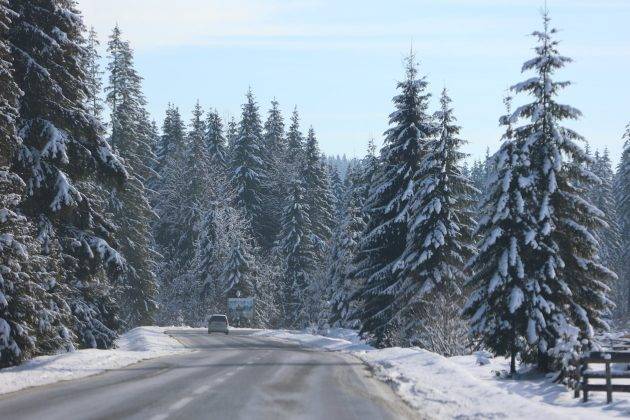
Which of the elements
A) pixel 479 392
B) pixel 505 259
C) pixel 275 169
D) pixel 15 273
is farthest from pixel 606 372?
pixel 275 169

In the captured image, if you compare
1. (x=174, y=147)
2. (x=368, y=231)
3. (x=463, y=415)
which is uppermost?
(x=174, y=147)

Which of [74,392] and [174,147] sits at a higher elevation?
[174,147]

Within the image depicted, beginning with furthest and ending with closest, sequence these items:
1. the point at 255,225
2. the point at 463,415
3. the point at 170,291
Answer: the point at 255,225
the point at 170,291
the point at 463,415

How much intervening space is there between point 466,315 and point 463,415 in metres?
10.7

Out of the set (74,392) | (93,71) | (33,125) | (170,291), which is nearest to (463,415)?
(74,392)

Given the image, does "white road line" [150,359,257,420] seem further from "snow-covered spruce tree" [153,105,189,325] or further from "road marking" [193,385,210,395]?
"snow-covered spruce tree" [153,105,189,325]

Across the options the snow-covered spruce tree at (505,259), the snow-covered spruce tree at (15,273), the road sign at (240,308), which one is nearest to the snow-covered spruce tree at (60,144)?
the snow-covered spruce tree at (15,273)

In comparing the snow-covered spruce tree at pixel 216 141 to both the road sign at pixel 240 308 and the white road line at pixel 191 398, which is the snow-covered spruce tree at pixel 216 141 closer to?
the road sign at pixel 240 308

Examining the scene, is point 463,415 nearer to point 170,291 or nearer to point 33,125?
point 33,125

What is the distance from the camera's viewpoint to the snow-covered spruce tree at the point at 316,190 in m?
83.1

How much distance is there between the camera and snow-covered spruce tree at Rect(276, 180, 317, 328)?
76125mm

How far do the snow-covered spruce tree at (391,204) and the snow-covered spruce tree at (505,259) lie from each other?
553 inches

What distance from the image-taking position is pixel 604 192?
90.6 metres

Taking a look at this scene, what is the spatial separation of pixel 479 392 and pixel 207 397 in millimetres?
5763
